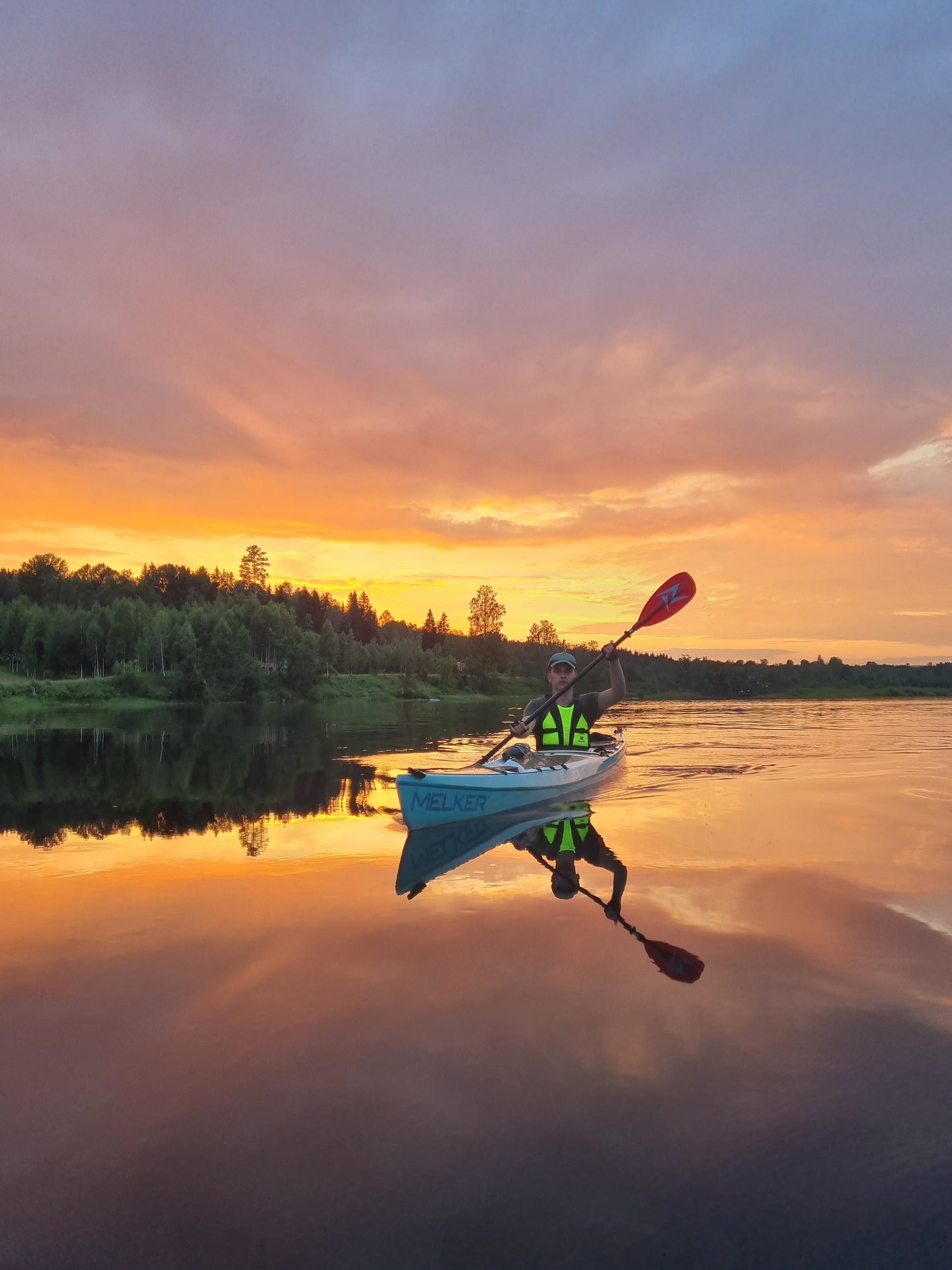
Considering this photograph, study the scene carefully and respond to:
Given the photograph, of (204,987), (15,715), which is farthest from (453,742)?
(15,715)

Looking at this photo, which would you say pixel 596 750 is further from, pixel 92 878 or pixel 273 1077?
pixel 273 1077

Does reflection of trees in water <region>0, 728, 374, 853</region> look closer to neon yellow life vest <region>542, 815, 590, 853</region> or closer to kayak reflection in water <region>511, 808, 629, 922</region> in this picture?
neon yellow life vest <region>542, 815, 590, 853</region>

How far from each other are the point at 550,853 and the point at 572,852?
0.31 metres

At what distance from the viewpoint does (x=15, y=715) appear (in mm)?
47125

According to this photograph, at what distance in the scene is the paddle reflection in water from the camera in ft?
24.0

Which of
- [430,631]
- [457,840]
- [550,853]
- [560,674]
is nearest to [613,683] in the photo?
[560,674]

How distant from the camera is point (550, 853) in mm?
11312

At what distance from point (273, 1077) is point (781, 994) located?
12.4 feet

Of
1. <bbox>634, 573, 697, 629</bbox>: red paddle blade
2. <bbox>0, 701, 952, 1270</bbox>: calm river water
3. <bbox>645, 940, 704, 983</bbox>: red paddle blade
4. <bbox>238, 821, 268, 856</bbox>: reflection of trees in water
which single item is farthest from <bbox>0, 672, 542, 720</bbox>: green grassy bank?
<bbox>645, 940, 704, 983</bbox>: red paddle blade

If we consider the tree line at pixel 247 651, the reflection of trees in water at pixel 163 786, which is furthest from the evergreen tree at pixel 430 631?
the reflection of trees in water at pixel 163 786

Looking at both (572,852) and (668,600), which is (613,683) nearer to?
(668,600)

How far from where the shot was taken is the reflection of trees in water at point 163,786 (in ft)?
44.9

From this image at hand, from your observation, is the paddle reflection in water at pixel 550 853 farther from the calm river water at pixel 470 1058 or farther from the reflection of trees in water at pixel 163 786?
the reflection of trees in water at pixel 163 786

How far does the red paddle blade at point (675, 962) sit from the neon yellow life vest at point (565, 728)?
1009 cm
